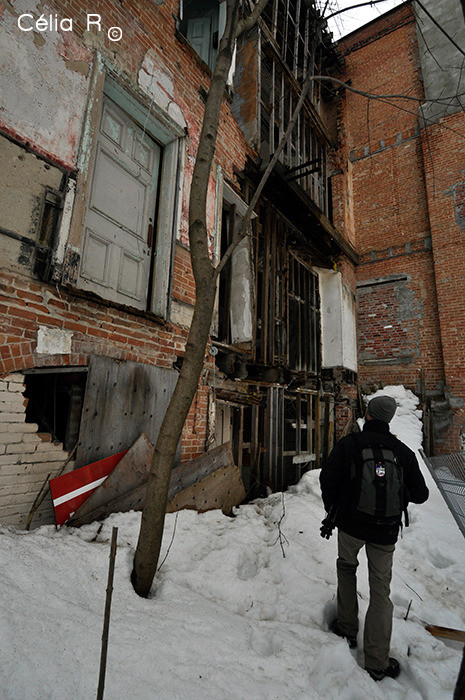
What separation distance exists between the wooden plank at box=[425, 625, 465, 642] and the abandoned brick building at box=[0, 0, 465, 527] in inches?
105

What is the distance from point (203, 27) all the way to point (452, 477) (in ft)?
29.3

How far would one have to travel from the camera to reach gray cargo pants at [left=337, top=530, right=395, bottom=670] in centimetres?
212

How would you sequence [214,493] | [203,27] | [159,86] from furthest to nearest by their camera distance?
1. [203,27]
2. [159,86]
3. [214,493]

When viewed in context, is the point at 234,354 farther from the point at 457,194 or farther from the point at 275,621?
the point at 457,194

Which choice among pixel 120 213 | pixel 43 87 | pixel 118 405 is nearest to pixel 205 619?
pixel 118 405

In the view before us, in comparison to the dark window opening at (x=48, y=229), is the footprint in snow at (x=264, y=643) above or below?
below

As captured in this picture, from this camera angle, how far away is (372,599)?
2264 millimetres

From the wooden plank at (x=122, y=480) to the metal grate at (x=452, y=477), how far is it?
3.71 metres

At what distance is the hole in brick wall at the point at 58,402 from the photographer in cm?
315

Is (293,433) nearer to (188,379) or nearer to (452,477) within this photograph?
(452,477)

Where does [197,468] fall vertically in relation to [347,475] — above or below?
below

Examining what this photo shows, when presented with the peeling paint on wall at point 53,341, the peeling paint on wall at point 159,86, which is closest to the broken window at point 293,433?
the peeling paint on wall at point 53,341

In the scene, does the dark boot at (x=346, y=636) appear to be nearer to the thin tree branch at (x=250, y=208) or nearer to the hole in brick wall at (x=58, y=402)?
the hole in brick wall at (x=58, y=402)

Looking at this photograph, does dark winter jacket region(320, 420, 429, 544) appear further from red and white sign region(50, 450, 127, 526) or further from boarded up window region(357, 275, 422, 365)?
boarded up window region(357, 275, 422, 365)
